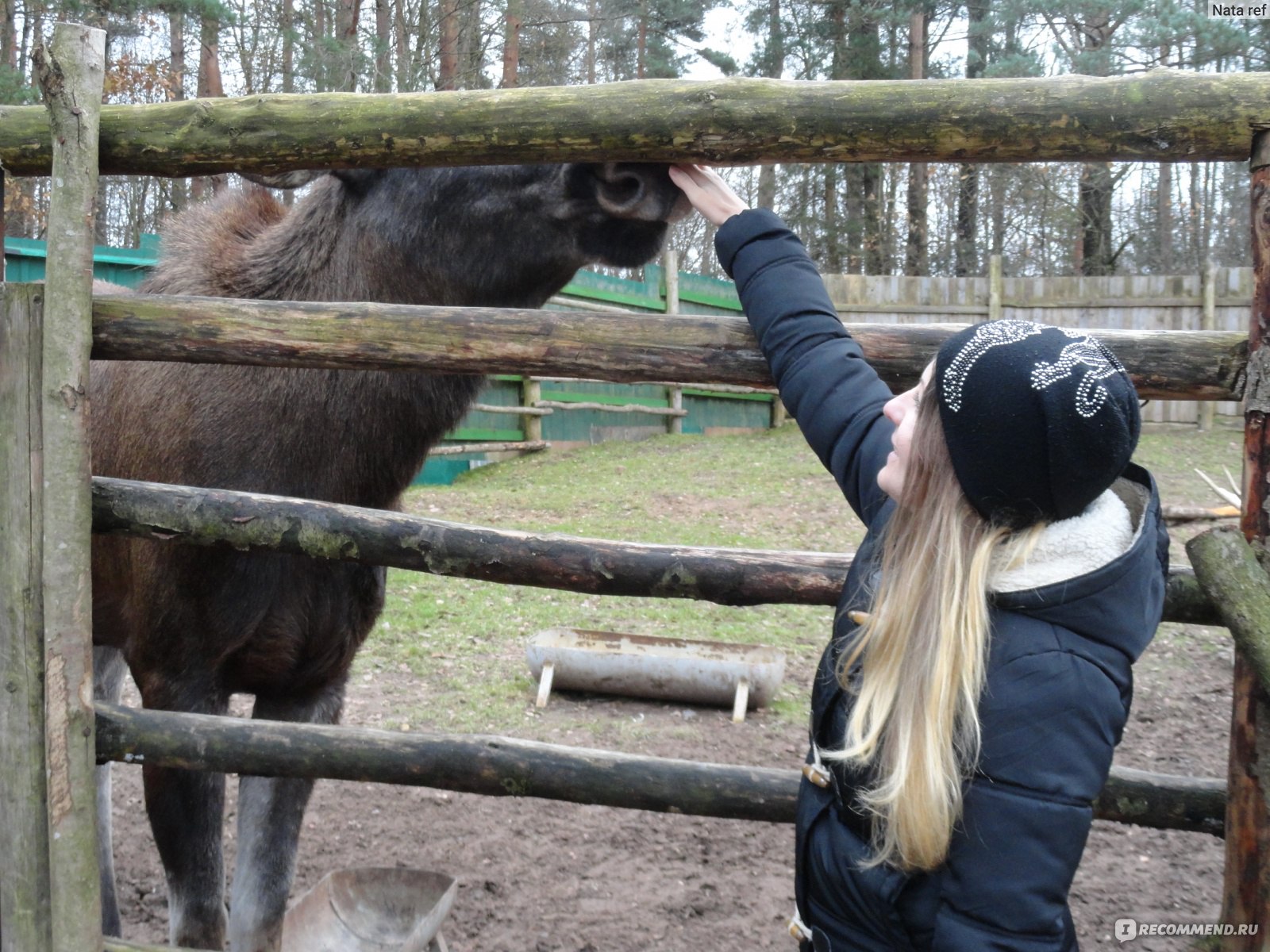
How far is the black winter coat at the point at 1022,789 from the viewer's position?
1.36 meters

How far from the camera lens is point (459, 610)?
6984 mm

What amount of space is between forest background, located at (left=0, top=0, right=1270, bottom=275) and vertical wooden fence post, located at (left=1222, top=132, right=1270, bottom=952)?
11.3 m

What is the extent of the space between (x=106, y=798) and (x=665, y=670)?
8.36 ft

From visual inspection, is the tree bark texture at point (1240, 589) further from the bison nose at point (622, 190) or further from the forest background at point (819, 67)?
the forest background at point (819, 67)

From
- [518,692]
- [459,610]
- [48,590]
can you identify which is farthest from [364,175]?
[459,610]

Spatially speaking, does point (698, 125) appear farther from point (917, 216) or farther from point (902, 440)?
point (917, 216)

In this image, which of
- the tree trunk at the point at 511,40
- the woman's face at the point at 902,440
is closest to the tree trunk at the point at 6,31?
the tree trunk at the point at 511,40

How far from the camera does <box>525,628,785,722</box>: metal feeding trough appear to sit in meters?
5.12

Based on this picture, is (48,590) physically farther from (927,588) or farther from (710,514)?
(710,514)

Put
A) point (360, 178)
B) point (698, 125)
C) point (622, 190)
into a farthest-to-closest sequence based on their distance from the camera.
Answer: point (360, 178) → point (622, 190) → point (698, 125)

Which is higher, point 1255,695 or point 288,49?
point 288,49

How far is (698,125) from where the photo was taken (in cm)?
195

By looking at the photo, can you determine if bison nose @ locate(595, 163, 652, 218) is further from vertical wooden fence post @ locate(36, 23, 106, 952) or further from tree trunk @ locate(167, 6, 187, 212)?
tree trunk @ locate(167, 6, 187, 212)

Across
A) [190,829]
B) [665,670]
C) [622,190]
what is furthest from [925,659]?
[665,670]
